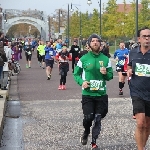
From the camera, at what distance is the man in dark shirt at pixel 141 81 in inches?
291

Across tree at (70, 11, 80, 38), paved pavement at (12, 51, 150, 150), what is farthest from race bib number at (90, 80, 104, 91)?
tree at (70, 11, 80, 38)

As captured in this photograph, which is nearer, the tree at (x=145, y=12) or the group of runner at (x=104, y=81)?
the group of runner at (x=104, y=81)

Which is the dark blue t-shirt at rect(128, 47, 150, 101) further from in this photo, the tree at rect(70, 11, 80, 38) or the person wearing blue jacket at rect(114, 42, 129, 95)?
the tree at rect(70, 11, 80, 38)

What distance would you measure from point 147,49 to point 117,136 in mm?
2463

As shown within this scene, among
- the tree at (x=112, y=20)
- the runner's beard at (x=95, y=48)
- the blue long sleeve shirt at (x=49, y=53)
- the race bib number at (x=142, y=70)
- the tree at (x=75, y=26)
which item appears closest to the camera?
the race bib number at (x=142, y=70)

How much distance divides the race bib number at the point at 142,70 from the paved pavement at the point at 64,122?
57.9 inches

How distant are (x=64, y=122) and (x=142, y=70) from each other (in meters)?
4.07

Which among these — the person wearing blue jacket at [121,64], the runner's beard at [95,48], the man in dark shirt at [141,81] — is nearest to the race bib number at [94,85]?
the runner's beard at [95,48]

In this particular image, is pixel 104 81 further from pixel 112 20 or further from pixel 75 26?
pixel 75 26

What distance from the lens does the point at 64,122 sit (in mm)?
11156

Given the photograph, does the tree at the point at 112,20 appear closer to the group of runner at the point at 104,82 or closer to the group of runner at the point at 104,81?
the group of runner at the point at 104,81

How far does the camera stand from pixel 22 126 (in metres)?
10.8

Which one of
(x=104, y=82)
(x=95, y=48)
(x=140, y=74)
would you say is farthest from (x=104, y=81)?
(x=140, y=74)

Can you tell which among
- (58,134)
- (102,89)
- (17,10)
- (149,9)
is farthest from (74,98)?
(17,10)
